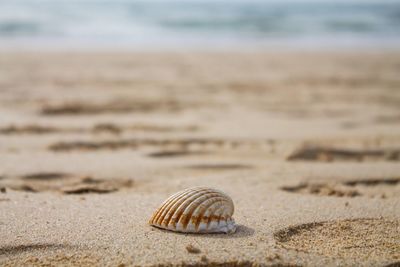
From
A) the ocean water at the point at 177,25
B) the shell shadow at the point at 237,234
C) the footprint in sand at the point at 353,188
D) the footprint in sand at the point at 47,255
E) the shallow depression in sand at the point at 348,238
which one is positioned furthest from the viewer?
the ocean water at the point at 177,25

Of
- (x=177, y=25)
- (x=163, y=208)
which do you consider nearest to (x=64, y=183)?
(x=163, y=208)

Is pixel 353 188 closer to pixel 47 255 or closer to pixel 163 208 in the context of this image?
pixel 163 208

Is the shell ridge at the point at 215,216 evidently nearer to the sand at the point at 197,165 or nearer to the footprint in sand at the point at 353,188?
the sand at the point at 197,165

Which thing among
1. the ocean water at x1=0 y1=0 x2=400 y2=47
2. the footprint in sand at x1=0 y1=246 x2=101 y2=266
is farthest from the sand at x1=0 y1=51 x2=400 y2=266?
the ocean water at x1=0 y1=0 x2=400 y2=47

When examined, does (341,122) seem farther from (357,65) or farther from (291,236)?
(357,65)

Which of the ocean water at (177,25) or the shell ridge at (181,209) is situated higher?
the ocean water at (177,25)

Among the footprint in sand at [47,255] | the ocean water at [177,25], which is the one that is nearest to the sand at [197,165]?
the footprint in sand at [47,255]

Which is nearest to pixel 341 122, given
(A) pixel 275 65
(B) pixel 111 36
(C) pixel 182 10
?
(A) pixel 275 65
